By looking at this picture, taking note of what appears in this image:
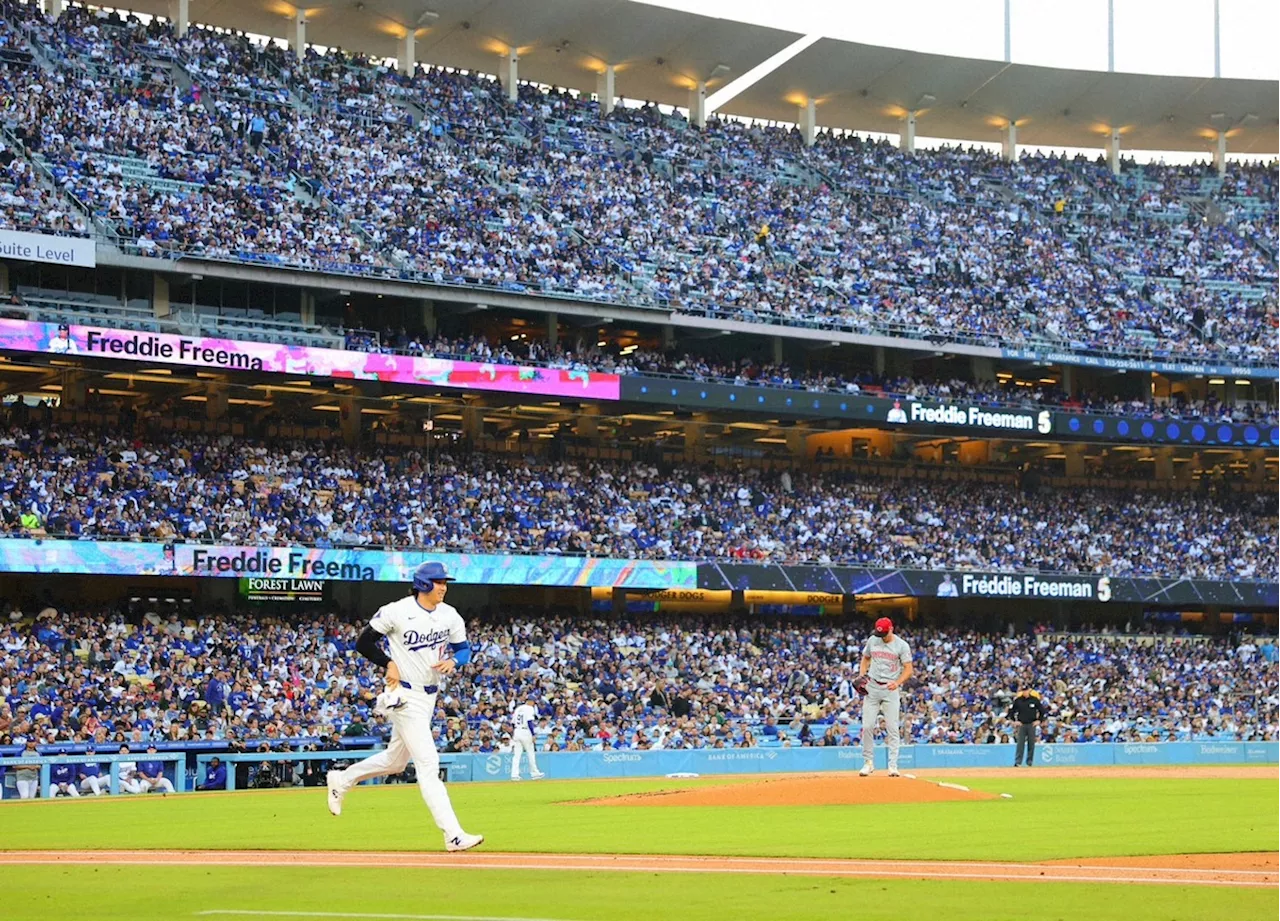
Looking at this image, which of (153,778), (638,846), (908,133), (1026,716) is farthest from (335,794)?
(908,133)

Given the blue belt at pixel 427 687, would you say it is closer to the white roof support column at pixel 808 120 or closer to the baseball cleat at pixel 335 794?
the baseball cleat at pixel 335 794

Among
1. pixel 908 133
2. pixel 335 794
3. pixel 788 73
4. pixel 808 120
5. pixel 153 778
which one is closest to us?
pixel 335 794

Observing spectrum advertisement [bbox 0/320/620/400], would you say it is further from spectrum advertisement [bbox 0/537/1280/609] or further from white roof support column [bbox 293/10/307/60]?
white roof support column [bbox 293/10/307/60]

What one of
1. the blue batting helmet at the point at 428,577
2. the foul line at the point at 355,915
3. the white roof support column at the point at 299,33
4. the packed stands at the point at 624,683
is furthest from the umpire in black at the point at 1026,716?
the white roof support column at the point at 299,33

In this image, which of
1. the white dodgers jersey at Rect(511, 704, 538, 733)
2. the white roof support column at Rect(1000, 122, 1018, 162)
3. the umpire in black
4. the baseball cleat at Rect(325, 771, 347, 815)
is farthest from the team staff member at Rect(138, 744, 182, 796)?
the white roof support column at Rect(1000, 122, 1018, 162)

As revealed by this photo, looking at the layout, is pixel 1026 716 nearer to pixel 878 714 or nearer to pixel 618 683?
pixel 878 714
